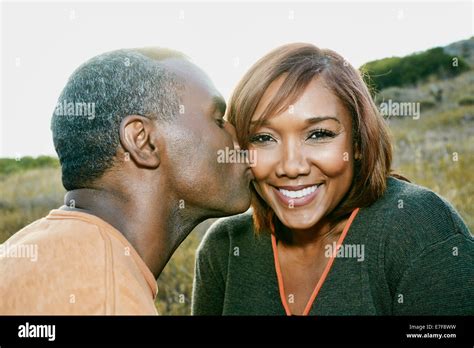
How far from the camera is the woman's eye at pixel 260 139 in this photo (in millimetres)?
2668

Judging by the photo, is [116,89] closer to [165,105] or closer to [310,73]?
[165,105]

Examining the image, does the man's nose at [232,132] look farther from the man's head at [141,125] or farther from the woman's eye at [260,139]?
the man's head at [141,125]

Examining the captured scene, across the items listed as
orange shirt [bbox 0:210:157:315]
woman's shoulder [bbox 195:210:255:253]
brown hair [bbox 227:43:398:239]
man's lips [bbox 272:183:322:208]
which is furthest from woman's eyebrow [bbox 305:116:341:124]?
orange shirt [bbox 0:210:157:315]

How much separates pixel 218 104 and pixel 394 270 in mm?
927

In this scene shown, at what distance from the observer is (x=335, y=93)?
8.63 feet

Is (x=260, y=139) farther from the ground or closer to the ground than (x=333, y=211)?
farther from the ground

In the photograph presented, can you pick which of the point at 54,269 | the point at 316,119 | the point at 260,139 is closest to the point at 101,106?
the point at 54,269

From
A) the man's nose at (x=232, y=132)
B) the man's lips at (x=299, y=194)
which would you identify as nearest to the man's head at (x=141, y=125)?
the man's nose at (x=232, y=132)

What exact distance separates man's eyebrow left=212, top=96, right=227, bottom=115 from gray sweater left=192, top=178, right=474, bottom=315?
74 centimetres

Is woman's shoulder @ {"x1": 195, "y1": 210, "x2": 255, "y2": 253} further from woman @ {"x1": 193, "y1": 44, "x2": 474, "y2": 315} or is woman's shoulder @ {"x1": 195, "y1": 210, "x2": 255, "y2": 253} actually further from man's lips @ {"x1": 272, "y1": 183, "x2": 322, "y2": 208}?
man's lips @ {"x1": 272, "y1": 183, "x2": 322, "y2": 208}

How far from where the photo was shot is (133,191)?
2.17 meters

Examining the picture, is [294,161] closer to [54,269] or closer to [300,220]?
[300,220]

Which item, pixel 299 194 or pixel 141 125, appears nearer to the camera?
pixel 141 125
